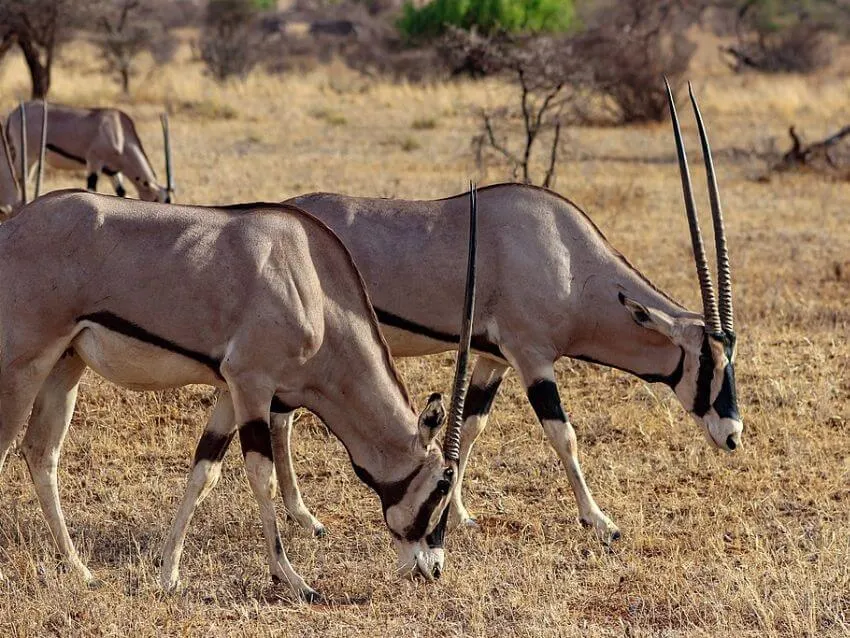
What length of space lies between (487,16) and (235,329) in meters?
33.4

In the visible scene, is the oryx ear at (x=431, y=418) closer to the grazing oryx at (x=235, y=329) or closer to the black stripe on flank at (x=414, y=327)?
the grazing oryx at (x=235, y=329)

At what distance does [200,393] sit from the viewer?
7.89 m

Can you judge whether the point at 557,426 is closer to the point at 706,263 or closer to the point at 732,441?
the point at 732,441

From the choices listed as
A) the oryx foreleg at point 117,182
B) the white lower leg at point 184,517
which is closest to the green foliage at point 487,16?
the oryx foreleg at point 117,182

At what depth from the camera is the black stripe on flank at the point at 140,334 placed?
5.18m

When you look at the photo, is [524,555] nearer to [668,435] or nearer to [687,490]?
[687,490]

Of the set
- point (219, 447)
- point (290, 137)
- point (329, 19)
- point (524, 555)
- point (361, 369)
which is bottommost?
point (329, 19)

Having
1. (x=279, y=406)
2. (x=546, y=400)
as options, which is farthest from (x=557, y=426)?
(x=279, y=406)

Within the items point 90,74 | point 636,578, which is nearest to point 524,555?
point 636,578

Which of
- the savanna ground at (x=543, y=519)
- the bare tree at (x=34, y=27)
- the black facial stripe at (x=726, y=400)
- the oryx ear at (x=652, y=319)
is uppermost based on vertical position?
the oryx ear at (x=652, y=319)

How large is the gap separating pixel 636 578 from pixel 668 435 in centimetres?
192

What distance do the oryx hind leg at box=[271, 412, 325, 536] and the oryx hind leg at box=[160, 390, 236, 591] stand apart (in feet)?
2.39

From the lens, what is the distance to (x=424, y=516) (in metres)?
5.05

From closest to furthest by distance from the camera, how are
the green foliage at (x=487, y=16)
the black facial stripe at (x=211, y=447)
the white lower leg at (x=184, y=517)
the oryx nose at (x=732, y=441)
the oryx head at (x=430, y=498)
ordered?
1. the oryx head at (x=430, y=498)
2. the white lower leg at (x=184, y=517)
3. the black facial stripe at (x=211, y=447)
4. the oryx nose at (x=732, y=441)
5. the green foliage at (x=487, y=16)
